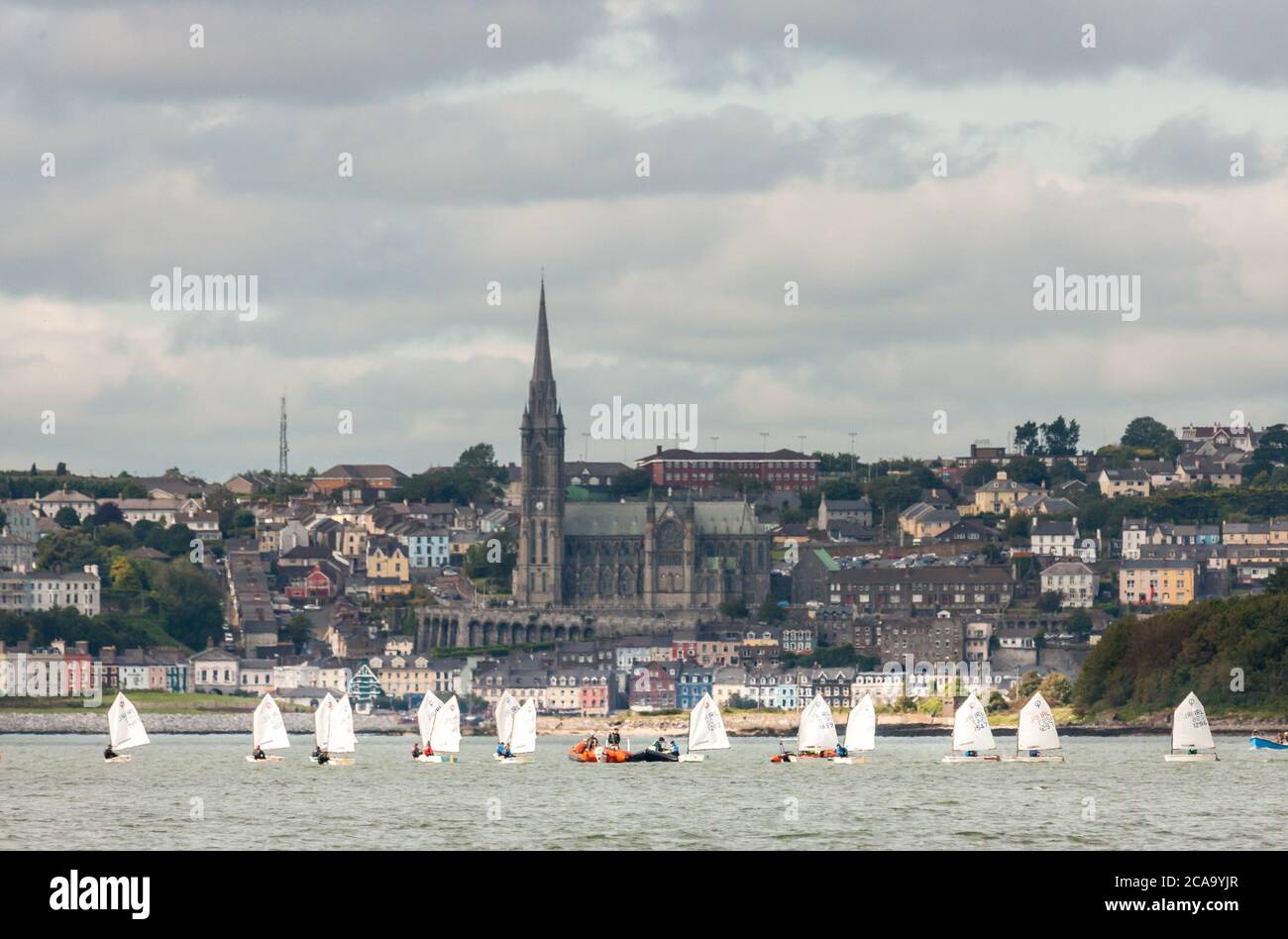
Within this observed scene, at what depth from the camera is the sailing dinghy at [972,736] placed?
256 ft

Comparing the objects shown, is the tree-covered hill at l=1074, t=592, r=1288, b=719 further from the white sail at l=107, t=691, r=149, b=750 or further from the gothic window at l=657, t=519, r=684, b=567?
the gothic window at l=657, t=519, r=684, b=567

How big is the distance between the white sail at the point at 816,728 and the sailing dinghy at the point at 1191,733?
9.87 m

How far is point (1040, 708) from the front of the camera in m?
79.1

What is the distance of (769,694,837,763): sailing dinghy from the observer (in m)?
78.6

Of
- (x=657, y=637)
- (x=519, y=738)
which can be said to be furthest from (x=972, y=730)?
(x=657, y=637)

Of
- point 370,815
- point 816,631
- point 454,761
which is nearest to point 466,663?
point 816,631

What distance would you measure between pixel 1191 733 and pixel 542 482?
123191 mm

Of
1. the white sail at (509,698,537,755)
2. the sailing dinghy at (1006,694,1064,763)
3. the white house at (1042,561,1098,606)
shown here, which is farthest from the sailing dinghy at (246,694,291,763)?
the white house at (1042,561,1098,606)

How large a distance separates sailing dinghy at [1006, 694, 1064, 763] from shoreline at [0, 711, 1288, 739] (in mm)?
50341

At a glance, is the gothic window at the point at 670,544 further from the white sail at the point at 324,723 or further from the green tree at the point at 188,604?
the white sail at the point at 324,723

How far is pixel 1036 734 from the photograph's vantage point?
78438 millimetres

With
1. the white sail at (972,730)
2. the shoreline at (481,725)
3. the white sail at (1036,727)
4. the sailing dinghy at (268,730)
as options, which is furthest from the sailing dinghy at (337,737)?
the shoreline at (481,725)

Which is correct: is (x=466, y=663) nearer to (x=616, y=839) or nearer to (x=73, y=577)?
(x=73, y=577)

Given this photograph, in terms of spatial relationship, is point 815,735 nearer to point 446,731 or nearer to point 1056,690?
point 446,731
